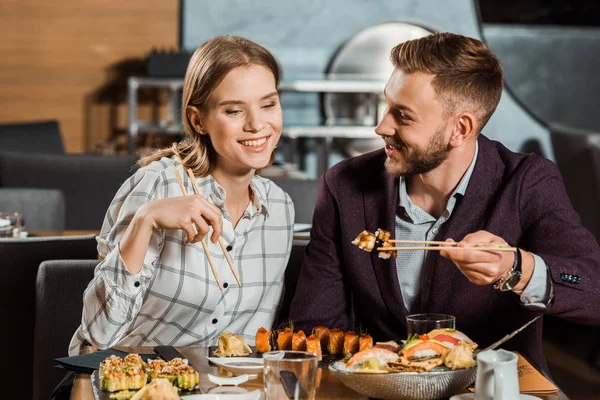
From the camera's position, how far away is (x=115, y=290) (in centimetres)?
176

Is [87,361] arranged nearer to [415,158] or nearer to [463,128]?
[415,158]

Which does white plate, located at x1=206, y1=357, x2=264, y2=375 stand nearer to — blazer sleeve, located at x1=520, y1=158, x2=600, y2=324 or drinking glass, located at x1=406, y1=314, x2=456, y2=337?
drinking glass, located at x1=406, y1=314, x2=456, y2=337

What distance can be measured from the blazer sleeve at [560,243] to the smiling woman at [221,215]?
0.56 metres

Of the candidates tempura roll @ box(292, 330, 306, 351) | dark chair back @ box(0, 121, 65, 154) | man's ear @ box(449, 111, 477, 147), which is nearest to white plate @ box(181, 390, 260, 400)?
tempura roll @ box(292, 330, 306, 351)

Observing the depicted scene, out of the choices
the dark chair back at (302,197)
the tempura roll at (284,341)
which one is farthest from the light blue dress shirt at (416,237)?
the dark chair back at (302,197)

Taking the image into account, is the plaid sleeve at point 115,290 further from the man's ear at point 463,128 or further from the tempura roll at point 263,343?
the man's ear at point 463,128

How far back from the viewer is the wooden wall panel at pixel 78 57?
6.82 meters

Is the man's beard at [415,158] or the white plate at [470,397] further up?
the man's beard at [415,158]

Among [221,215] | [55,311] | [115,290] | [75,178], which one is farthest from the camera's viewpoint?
[75,178]

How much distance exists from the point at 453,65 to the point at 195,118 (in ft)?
1.93

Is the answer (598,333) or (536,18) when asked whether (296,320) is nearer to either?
(598,333)

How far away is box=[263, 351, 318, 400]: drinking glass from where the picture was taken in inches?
52.1

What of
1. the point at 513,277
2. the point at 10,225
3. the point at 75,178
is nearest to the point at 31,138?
the point at 75,178

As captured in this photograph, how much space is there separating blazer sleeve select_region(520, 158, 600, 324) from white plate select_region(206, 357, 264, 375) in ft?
1.80
